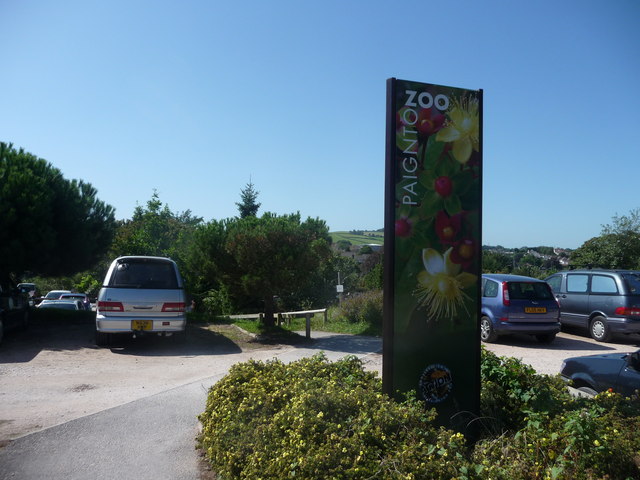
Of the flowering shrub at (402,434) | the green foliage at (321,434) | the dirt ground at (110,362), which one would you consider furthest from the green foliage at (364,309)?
the green foliage at (321,434)

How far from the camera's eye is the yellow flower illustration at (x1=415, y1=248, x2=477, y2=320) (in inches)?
189

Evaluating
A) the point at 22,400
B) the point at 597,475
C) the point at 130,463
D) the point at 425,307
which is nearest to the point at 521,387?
the point at 425,307

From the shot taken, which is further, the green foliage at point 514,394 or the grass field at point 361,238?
the grass field at point 361,238

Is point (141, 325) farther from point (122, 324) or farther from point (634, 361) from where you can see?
point (634, 361)

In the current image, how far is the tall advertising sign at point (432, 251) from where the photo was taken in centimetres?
473

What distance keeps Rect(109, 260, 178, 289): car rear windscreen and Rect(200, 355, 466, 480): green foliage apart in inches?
274

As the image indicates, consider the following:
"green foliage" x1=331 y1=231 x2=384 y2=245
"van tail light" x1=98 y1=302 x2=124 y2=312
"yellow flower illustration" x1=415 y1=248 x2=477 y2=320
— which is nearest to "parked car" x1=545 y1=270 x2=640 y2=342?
"yellow flower illustration" x1=415 y1=248 x2=477 y2=320

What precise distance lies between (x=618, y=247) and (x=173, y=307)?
20.3 m

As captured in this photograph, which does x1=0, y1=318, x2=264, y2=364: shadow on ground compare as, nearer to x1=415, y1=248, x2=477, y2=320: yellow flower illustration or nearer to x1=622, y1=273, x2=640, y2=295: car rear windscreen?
x1=415, y1=248, x2=477, y2=320: yellow flower illustration

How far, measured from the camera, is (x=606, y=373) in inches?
243

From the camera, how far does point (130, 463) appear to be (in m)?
4.74

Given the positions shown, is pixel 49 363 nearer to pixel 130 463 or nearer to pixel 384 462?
pixel 130 463

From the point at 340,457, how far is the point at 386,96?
10.1 feet

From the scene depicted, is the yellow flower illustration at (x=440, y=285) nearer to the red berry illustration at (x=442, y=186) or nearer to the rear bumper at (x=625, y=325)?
the red berry illustration at (x=442, y=186)
